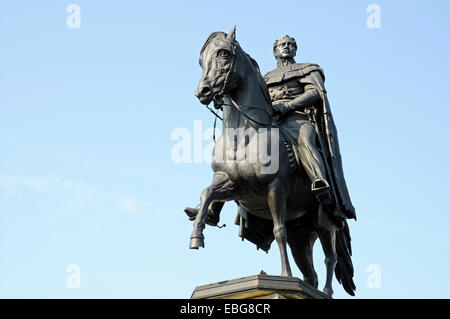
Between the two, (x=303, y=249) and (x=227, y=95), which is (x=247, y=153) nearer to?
(x=227, y=95)

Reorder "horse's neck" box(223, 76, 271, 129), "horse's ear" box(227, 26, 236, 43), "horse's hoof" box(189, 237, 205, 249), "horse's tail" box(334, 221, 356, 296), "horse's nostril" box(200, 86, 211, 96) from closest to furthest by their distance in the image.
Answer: "horse's hoof" box(189, 237, 205, 249)
"horse's nostril" box(200, 86, 211, 96)
"horse's neck" box(223, 76, 271, 129)
"horse's ear" box(227, 26, 236, 43)
"horse's tail" box(334, 221, 356, 296)

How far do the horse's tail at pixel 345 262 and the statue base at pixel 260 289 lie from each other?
3551 millimetres

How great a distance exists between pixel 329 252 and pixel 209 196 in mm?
3191

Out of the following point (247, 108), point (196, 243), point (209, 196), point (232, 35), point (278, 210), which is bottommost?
point (196, 243)

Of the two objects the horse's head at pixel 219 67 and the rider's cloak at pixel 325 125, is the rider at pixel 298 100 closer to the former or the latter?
the rider's cloak at pixel 325 125

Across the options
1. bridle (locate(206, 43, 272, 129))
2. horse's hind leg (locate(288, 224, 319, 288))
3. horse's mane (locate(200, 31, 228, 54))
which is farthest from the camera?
horse's hind leg (locate(288, 224, 319, 288))

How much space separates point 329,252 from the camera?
2189 centimetres

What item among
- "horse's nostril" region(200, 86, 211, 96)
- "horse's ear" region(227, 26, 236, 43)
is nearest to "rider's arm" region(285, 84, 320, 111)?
"horse's ear" region(227, 26, 236, 43)

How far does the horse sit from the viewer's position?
20.1 meters

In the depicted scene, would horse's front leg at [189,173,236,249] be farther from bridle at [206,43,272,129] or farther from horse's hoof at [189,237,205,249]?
bridle at [206,43,272,129]

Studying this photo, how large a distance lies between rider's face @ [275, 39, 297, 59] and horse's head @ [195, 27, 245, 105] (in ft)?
7.21

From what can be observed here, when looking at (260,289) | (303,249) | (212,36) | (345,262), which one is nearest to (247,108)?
(212,36)

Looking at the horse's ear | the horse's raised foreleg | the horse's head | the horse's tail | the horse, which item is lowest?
the horse's tail
